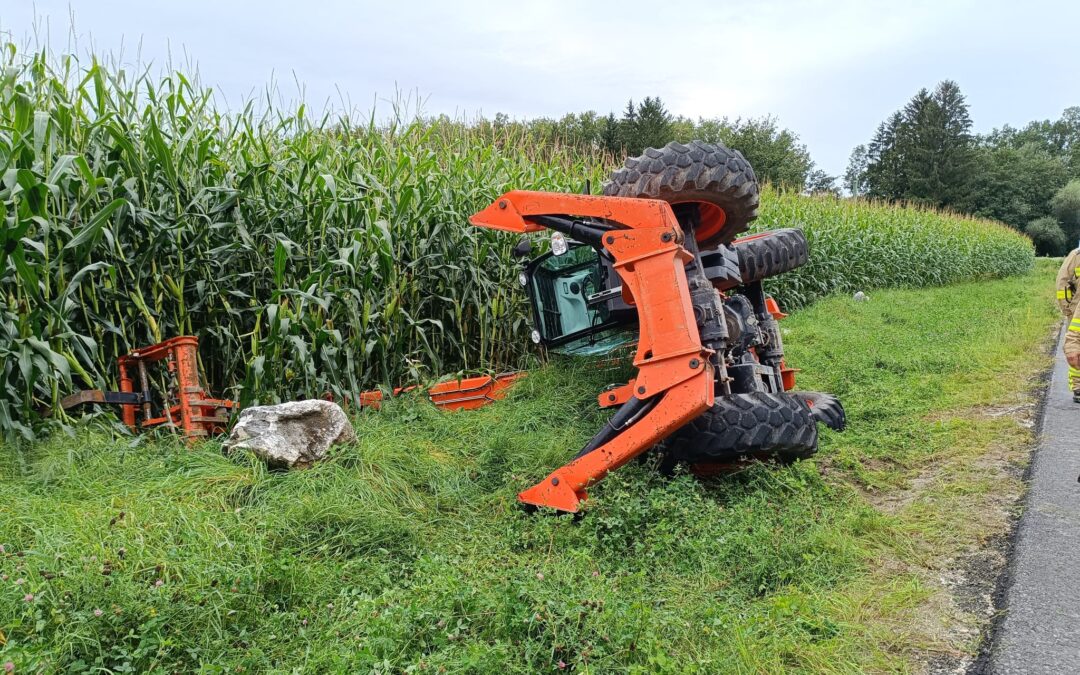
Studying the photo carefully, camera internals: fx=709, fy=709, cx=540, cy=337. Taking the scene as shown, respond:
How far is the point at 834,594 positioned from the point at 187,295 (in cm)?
457

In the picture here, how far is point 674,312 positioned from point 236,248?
321 cm

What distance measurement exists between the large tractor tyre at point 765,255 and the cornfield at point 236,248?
212cm

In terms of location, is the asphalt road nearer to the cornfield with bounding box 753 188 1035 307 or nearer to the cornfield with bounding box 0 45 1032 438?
the cornfield with bounding box 0 45 1032 438

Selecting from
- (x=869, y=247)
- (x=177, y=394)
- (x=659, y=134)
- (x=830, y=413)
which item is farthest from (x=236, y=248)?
(x=659, y=134)

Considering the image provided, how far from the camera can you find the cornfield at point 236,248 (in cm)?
421

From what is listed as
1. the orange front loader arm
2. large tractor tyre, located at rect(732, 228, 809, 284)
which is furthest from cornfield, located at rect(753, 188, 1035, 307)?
the orange front loader arm

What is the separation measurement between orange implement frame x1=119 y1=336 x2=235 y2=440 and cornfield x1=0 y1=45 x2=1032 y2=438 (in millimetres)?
180

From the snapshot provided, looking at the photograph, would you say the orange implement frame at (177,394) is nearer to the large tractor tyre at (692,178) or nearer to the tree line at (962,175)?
the large tractor tyre at (692,178)

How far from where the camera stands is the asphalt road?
2.63m

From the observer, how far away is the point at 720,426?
13.4ft

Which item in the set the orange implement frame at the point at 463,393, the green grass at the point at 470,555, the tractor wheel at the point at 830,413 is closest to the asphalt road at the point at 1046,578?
the green grass at the point at 470,555

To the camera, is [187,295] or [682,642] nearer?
[682,642]

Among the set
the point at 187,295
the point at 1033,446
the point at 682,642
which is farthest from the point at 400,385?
the point at 1033,446

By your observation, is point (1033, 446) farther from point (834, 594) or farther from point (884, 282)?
point (884, 282)
